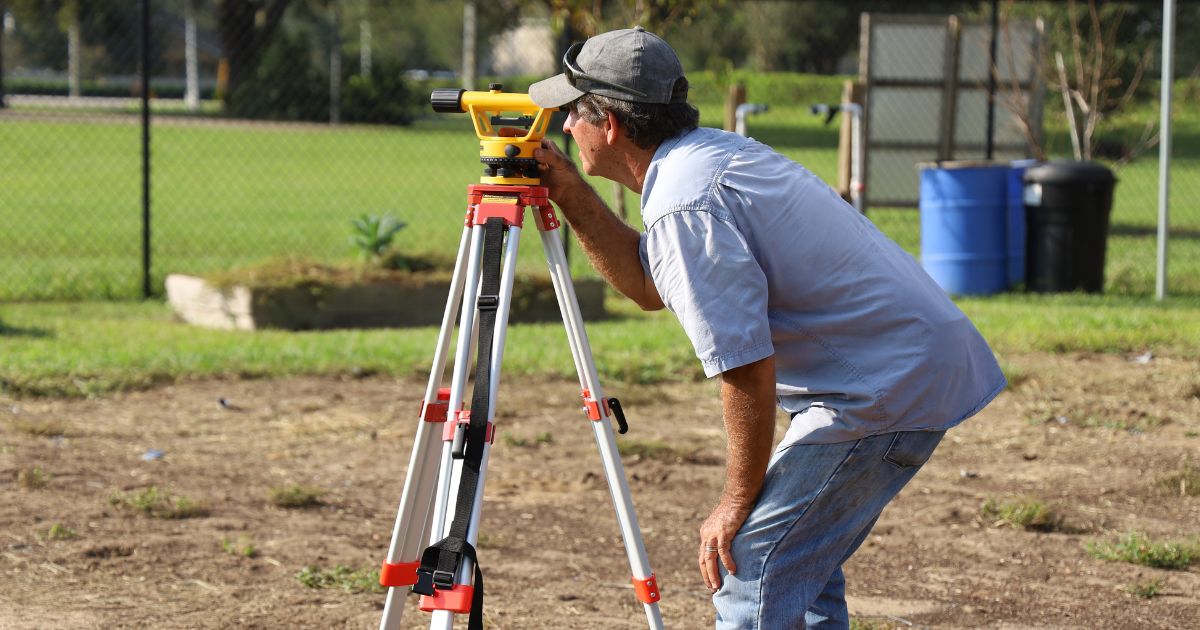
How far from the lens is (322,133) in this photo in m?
26.8

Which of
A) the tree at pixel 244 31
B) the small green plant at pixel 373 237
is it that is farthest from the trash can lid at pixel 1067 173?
the tree at pixel 244 31

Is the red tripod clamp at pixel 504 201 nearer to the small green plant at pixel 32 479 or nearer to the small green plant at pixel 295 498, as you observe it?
the small green plant at pixel 295 498

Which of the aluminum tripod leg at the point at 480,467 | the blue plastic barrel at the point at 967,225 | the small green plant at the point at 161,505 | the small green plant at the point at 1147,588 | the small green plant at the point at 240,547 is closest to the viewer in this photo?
the aluminum tripod leg at the point at 480,467

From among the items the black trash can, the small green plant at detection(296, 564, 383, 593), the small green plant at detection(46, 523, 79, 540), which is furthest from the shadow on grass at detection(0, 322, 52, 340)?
the black trash can

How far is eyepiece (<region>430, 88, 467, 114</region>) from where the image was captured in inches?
128

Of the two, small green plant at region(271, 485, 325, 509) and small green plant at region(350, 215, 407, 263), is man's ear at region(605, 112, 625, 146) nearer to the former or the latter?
small green plant at region(271, 485, 325, 509)

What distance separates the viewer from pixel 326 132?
2705 cm

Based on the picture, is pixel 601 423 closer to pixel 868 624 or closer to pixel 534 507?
pixel 868 624

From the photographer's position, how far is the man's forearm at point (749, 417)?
271 centimetres

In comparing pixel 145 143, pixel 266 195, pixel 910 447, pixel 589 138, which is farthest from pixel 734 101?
pixel 910 447

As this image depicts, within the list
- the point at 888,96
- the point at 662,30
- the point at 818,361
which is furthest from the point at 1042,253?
the point at 818,361

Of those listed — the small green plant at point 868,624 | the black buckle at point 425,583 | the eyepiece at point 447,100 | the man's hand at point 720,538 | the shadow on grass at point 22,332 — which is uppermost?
the eyepiece at point 447,100

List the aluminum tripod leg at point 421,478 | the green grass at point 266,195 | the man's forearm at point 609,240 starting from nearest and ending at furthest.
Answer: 1. the man's forearm at point 609,240
2. the aluminum tripod leg at point 421,478
3. the green grass at point 266,195

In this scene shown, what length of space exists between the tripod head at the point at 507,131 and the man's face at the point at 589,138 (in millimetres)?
99
